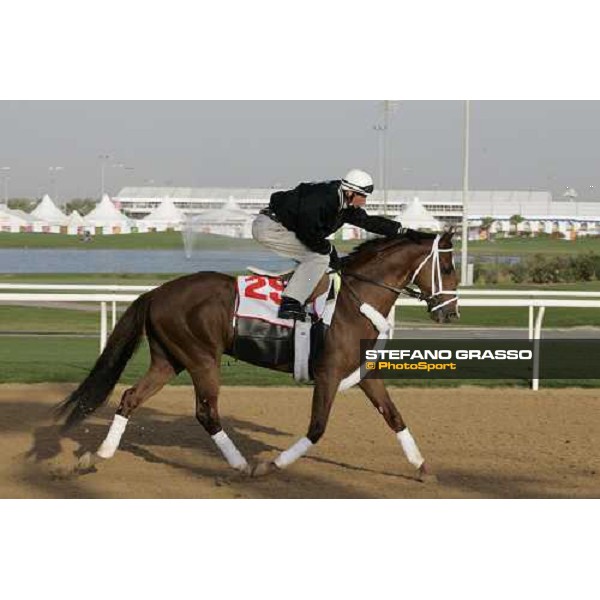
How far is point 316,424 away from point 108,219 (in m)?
45.5

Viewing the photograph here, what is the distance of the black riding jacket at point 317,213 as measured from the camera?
7.27m

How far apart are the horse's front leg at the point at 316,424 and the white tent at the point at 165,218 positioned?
40.6 meters

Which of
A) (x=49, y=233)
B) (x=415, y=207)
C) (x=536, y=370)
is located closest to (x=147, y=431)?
(x=536, y=370)

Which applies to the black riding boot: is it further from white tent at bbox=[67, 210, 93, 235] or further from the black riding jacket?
white tent at bbox=[67, 210, 93, 235]

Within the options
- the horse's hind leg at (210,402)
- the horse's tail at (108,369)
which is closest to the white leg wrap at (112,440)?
the horse's tail at (108,369)

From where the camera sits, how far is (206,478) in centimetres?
745

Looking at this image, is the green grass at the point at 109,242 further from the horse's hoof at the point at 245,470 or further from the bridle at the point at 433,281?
A: the horse's hoof at the point at 245,470

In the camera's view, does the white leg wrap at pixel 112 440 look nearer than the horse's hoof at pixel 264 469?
No

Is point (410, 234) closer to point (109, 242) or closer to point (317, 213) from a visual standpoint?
point (317, 213)

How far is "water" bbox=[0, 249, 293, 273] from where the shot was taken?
29906 mm

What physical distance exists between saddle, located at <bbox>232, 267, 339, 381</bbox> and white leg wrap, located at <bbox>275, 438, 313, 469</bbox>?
49 centimetres

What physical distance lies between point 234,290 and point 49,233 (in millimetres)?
50498

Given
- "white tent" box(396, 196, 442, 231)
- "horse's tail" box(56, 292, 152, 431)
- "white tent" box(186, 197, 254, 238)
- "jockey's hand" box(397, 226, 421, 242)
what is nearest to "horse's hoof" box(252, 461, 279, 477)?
"horse's tail" box(56, 292, 152, 431)

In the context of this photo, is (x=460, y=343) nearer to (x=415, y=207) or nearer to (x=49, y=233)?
(x=415, y=207)
